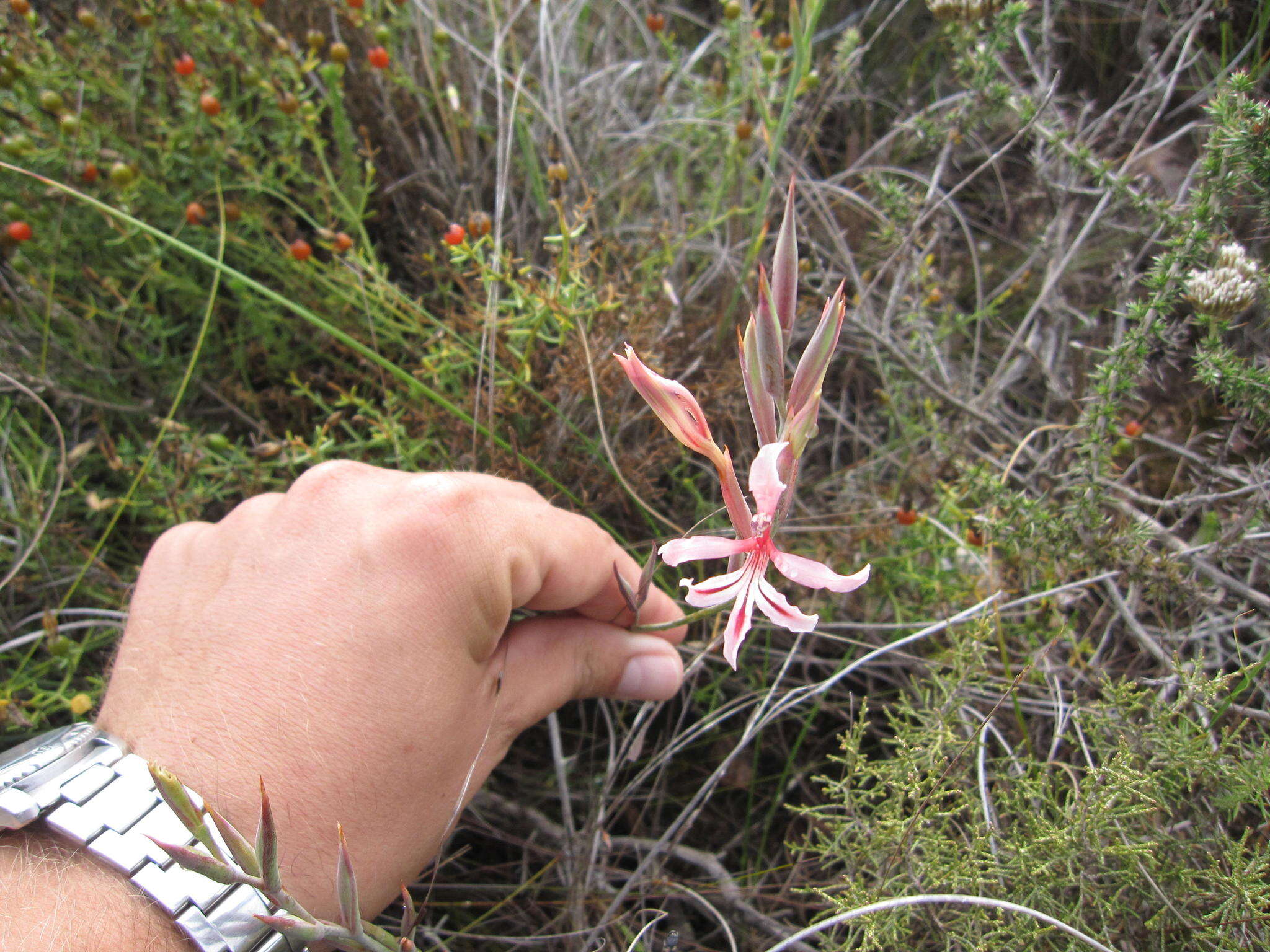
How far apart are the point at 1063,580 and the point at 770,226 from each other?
1.34 meters

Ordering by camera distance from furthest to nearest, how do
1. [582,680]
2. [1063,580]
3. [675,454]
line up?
[675,454], [1063,580], [582,680]

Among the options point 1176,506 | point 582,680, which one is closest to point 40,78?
point 582,680

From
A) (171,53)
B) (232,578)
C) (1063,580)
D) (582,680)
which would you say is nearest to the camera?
(232,578)

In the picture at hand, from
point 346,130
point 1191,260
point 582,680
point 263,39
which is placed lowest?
point 582,680

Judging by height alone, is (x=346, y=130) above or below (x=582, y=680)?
above

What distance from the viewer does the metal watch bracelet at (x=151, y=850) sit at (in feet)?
3.85

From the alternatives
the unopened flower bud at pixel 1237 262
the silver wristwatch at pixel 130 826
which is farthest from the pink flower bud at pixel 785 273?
the silver wristwatch at pixel 130 826

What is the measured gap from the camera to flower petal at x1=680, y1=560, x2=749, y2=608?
1042mm

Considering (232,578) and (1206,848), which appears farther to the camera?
(232,578)

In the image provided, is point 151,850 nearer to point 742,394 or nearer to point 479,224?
point 479,224

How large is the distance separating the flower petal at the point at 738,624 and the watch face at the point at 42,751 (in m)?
1.17

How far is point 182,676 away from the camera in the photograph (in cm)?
144

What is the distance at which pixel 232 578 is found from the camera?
1.54 meters

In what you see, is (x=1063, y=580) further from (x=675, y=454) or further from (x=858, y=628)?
(x=675, y=454)
